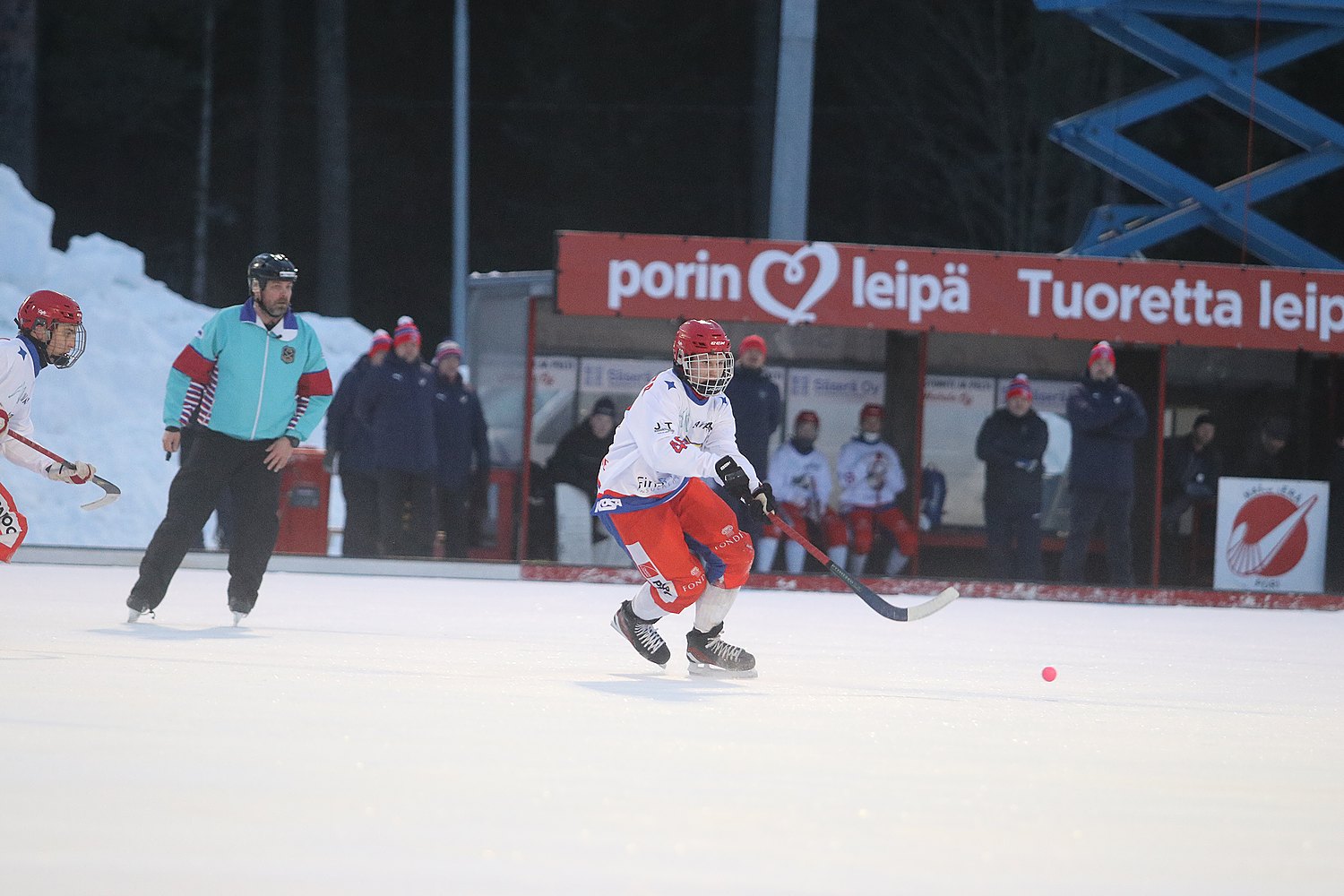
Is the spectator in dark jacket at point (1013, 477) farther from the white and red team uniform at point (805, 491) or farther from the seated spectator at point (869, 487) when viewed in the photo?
the white and red team uniform at point (805, 491)

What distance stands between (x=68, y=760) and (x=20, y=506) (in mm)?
10621

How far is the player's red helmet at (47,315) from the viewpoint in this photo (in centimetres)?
708

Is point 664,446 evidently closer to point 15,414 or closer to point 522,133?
point 15,414

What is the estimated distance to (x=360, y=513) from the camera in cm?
1208

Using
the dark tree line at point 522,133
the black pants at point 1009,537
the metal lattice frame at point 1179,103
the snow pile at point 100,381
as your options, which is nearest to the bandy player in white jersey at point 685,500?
the black pants at point 1009,537

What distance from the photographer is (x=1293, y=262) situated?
16.0 metres

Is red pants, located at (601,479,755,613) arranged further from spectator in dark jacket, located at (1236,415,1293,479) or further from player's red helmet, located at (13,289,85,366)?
spectator in dark jacket, located at (1236,415,1293,479)

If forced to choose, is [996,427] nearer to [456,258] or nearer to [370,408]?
[370,408]

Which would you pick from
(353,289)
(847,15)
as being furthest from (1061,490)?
(353,289)

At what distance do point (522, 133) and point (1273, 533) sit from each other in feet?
74.8

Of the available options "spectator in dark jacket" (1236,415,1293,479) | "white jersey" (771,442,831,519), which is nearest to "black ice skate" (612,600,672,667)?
"white jersey" (771,442,831,519)

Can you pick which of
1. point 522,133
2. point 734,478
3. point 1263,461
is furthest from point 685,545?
point 522,133

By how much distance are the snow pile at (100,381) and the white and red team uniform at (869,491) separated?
557 cm

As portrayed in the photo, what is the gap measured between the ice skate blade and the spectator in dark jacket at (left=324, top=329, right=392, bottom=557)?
551 cm
